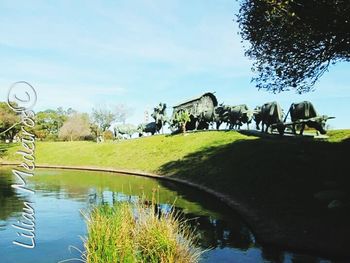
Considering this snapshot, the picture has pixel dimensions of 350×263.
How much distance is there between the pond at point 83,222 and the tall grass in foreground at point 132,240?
0.87 meters

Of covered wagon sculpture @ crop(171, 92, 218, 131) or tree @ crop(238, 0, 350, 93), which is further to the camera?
covered wagon sculpture @ crop(171, 92, 218, 131)

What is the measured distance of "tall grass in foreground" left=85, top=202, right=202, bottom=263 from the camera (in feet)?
31.5

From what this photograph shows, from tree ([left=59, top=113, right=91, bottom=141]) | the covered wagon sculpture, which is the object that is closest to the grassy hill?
the covered wagon sculpture

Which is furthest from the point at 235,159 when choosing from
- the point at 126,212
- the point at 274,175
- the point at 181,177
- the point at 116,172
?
the point at 126,212

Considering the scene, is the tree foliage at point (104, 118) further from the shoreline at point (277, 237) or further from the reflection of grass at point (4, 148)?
the shoreline at point (277, 237)

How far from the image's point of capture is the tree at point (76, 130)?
354 feet

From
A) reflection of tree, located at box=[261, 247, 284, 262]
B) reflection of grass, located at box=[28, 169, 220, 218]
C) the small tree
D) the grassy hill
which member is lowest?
reflection of grass, located at box=[28, 169, 220, 218]

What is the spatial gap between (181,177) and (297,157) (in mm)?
12823

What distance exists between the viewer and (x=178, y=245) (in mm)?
10398

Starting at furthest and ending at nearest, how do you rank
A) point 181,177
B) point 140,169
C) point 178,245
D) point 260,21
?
point 140,169 → point 181,177 → point 260,21 → point 178,245

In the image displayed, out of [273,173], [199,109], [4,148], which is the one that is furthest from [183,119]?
[4,148]

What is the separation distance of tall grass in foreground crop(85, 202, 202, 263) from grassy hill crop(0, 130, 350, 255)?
23.8 ft

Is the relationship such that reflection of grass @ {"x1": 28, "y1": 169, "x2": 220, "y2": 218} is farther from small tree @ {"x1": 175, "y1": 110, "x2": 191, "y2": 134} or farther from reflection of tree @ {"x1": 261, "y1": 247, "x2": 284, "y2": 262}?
small tree @ {"x1": 175, "y1": 110, "x2": 191, "y2": 134}

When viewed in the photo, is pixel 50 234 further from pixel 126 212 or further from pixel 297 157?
pixel 297 157
